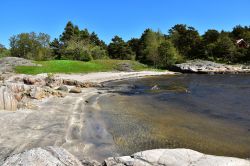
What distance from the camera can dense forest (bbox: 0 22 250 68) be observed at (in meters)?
95.9

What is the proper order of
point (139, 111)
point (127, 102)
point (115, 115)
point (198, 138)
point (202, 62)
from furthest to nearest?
point (202, 62), point (127, 102), point (139, 111), point (115, 115), point (198, 138)

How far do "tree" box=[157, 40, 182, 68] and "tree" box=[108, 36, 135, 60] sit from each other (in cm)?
1655

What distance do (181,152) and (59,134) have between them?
27.5 feet

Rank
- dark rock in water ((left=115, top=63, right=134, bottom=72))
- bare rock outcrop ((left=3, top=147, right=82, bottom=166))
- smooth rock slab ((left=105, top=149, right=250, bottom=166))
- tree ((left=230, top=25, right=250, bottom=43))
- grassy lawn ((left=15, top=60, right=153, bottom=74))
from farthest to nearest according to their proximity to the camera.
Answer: tree ((left=230, top=25, right=250, bottom=43)) < dark rock in water ((left=115, top=63, right=134, bottom=72)) < grassy lawn ((left=15, top=60, right=153, bottom=74)) < smooth rock slab ((left=105, top=149, right=250, bottom=166)) < bare rock outcrop ((left=3, top=147, right=82, bottom=166))

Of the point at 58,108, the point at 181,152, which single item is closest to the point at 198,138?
the point at 181,152

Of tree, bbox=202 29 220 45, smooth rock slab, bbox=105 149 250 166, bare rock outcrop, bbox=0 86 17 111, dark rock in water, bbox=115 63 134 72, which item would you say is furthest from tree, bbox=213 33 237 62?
smooth rock slab, bbox=105 149 250 166

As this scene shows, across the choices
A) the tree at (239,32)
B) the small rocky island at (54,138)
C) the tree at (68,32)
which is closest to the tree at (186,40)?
the tree at (239,32)

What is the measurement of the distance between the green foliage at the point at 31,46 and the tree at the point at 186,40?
46896mm

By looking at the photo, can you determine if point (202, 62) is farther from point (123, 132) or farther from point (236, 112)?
point (123, 132)

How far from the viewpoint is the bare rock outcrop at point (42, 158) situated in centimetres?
962

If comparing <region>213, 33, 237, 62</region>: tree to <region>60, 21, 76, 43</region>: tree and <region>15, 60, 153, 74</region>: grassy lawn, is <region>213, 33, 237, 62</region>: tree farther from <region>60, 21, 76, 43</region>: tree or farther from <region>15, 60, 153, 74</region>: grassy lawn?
<region>60, 21, 76, 43</region>: tree

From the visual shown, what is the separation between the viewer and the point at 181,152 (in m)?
11.6

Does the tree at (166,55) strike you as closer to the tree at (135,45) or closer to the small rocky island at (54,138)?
the tree at (135,45)

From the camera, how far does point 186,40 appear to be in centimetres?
11600
